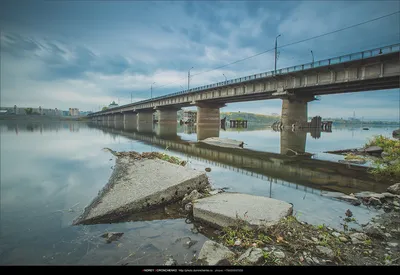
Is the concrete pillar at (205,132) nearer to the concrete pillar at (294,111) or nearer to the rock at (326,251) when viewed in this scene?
the concrete pillar at (294,111)

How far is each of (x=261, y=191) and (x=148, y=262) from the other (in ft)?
15.0

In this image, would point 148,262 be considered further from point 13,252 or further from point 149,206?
point 13,252

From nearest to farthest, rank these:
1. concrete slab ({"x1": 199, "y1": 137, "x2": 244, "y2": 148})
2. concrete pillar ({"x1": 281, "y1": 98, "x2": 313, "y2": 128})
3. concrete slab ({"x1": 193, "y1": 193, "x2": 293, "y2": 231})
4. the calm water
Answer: the calm water < concrete slab ({"x1": 193, "y1": 193, "x2": 293, "y2": 231}) < concrete slab ({"x1": 199, "y1": 137, "x2": 244, "y2": 148}) < concrete pillar ({"x1": 281, "y1": 98, "x2": 313, "y2": 128})

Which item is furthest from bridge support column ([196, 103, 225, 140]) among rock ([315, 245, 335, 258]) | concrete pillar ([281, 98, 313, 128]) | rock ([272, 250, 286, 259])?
rock ([272, 250, 286, 259])

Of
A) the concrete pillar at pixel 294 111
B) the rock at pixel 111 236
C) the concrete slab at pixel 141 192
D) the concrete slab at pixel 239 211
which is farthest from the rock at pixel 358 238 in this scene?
the concrete pillar at pixel 294 111

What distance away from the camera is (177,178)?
5.58 m

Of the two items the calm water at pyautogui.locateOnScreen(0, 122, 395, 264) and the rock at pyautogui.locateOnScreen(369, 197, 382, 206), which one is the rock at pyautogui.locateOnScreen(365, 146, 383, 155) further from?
the rock at pyautogui.locateOnScreen(369, 197, 382, 206)

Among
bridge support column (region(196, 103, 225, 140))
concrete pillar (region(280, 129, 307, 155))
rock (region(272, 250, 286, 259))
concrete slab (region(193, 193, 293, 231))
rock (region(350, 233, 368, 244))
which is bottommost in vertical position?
concrete pillar (region(280, 129, 307, 155))

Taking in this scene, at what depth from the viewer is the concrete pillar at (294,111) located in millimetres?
35719

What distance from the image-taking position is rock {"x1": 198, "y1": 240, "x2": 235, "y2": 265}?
2.67 m

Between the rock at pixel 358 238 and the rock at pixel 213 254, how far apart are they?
2.16 m

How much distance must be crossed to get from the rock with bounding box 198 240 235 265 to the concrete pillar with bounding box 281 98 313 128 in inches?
1441

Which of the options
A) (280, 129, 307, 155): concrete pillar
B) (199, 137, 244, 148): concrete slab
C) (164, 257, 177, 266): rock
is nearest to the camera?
(164, 257, 177, 266): rock

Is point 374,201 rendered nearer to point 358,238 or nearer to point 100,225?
point 358,238
